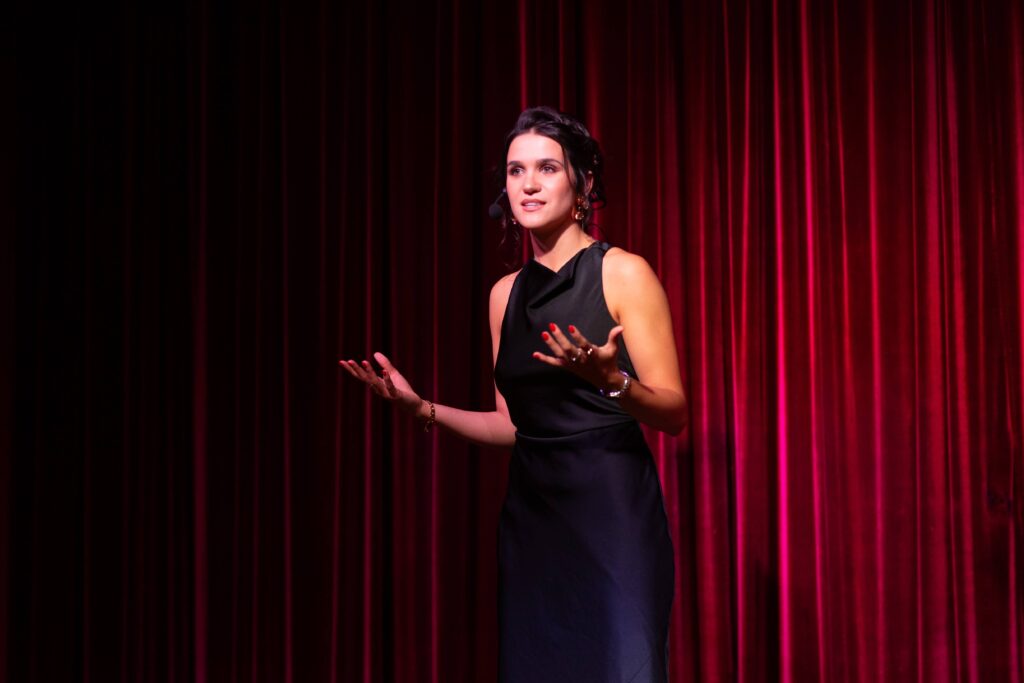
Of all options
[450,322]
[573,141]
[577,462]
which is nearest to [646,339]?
[577,462]

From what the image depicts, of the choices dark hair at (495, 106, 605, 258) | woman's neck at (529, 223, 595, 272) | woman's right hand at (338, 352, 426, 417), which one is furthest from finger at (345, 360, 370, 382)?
dark hair at (495, 106, 605, 258)

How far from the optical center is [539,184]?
83.0 inches

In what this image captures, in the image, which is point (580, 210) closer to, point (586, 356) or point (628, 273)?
point (628, 273)

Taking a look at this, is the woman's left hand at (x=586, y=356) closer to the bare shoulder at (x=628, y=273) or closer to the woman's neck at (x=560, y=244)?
the bare shoulder at (x=628, y=273)

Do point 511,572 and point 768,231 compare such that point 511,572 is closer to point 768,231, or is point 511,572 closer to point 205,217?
point 768,231

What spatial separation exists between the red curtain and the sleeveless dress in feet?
3.49

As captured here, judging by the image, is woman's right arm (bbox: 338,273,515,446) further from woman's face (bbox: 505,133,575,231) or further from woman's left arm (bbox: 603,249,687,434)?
woman's left arm (bbox: 603,249,687,434)

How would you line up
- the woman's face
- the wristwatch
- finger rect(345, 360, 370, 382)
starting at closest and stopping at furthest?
the wristwatch < the woman's face < finger rect(345, 360, 370, 382)

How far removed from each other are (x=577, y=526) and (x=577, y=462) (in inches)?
4.8

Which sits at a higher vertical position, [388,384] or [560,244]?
[560,244]

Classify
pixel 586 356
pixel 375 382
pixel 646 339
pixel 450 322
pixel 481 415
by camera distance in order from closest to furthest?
pixel 586 356 → pixel 646 339 → pixel 375 382 → pixel 481 415 → pixel 450 322

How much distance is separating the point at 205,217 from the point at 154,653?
58.2 inches

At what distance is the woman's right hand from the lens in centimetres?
221

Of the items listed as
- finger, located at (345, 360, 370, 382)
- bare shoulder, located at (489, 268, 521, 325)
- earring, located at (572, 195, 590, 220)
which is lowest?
finger, located at (345, 360, 370, 382)
